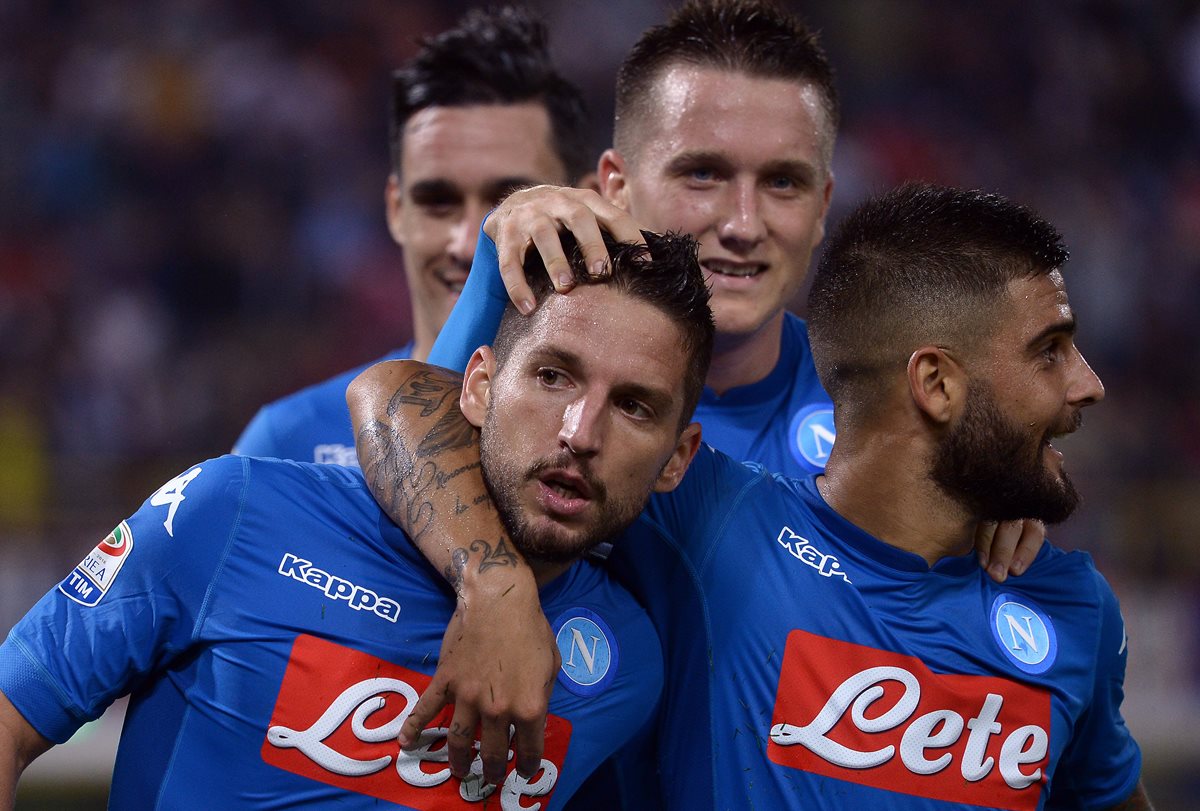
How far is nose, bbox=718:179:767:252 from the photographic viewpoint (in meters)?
3.26

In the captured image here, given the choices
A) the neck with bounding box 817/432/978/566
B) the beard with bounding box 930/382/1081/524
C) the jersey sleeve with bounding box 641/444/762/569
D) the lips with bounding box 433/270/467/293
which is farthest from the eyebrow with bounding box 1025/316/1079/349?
the lips with bounding box 433/270/467/293

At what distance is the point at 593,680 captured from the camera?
8.59 feet

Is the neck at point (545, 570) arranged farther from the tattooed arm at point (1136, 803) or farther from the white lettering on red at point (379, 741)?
the tattooed arm at point (1136, 803)

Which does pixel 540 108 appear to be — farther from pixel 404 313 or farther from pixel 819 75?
pixel 404 313

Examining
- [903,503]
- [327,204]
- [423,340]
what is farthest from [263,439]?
[327,204]

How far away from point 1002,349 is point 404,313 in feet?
24.0

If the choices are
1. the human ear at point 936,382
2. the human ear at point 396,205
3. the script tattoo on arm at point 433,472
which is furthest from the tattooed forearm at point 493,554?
the human ear at point 396,205

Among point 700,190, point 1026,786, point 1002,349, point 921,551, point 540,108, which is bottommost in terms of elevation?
point 1026,786

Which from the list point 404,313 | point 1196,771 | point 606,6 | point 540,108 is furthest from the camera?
point 606,6

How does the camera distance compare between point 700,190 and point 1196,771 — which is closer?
point 700,190

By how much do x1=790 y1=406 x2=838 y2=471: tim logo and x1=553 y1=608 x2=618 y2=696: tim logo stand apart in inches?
33.9

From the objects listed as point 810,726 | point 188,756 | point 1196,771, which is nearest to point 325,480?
point 188,756

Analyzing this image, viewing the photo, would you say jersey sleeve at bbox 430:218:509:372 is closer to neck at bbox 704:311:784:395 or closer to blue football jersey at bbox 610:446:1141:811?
blue football jersey at bbox 610:446:1141:811

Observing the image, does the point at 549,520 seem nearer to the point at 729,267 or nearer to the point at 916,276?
the point at 916,276
